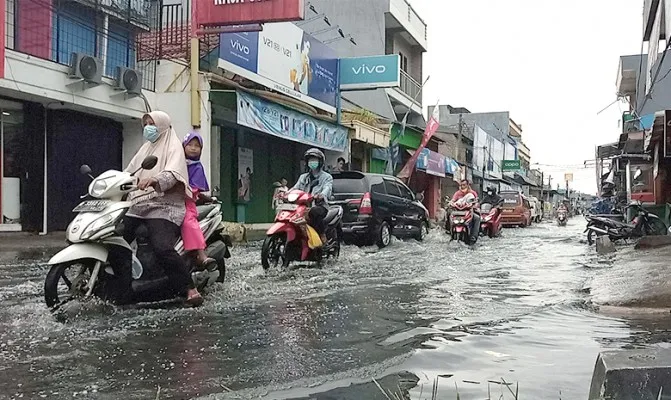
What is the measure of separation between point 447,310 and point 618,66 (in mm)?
35380

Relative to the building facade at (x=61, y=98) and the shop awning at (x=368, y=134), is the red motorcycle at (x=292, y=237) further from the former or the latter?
the shop awning at (x=368, y=134)

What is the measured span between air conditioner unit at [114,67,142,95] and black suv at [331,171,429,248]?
466 cm

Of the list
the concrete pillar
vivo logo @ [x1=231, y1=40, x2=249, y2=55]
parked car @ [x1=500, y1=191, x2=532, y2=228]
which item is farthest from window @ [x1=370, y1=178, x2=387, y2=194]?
parked car @ [x1=500, y1=191, x2=532, y2=228]

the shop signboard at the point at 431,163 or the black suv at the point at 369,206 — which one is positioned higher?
the shop signboard at the point at 431,163

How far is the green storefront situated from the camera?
2653cm

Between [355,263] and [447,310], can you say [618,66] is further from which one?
[447,310]

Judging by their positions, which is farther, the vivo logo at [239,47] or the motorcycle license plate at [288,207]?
the vivo logo at [239,47]

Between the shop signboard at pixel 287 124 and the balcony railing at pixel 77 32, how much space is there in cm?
227

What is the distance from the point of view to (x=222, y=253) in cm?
623

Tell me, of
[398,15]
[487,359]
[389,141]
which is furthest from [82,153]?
[398,15]

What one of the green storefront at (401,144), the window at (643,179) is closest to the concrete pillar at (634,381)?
the window at (643,179)

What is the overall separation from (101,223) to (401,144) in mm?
23929

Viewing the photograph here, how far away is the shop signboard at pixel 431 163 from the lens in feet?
92.3

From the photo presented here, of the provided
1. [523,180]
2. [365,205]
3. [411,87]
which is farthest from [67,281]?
[523,180]
